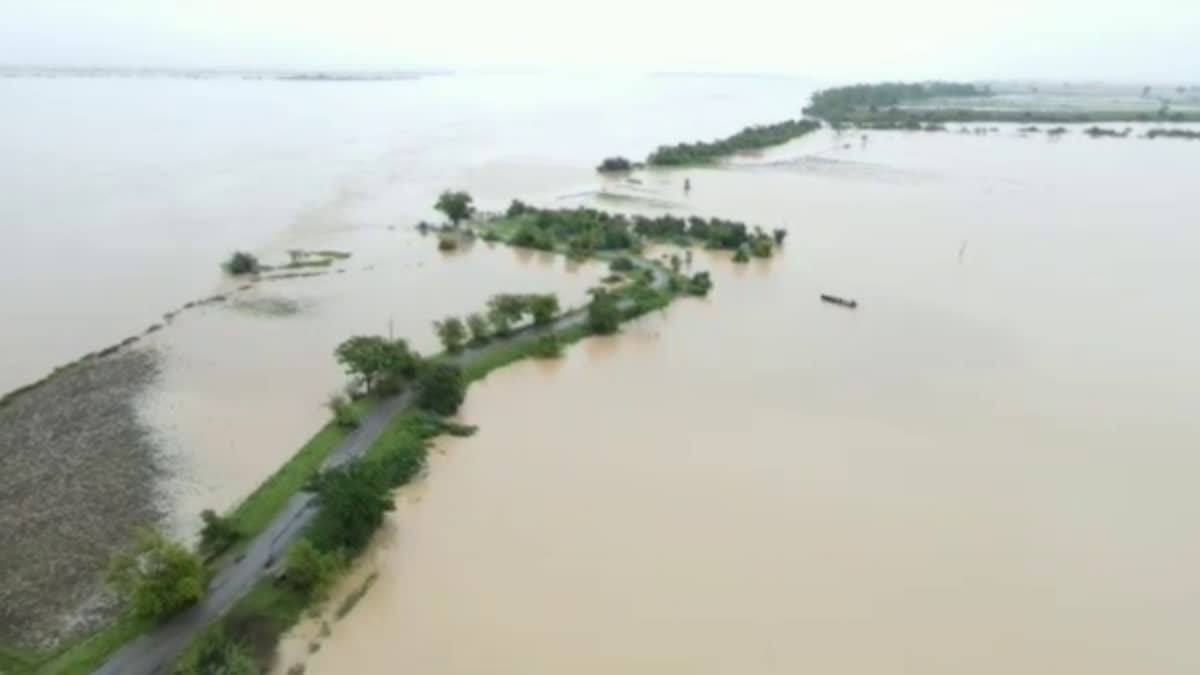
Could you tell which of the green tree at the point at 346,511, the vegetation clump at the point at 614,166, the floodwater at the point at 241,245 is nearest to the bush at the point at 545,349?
the floodwater at the point at 241,245

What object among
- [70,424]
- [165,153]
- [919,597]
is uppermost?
[165,153]

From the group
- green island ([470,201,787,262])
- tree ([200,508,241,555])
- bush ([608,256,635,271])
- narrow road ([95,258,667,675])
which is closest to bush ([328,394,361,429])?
narrow road ([95,258,667,675])

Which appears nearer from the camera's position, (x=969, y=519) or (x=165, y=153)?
(x=969, y=519)

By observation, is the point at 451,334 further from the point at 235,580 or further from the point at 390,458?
the point at 235,580

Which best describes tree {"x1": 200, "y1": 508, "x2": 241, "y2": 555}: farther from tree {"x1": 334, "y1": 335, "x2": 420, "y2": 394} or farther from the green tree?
tree {"x1": 334, "y1": 335, "x2": 420, "y2": 394}

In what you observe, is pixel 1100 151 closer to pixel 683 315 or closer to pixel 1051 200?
pixel 1051 200

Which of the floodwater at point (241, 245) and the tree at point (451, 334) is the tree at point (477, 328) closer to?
the tree at point (451, 334)

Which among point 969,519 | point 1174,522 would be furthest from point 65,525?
point 1174,522

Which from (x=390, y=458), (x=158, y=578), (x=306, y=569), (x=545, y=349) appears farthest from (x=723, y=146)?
(x=158, y=578)
